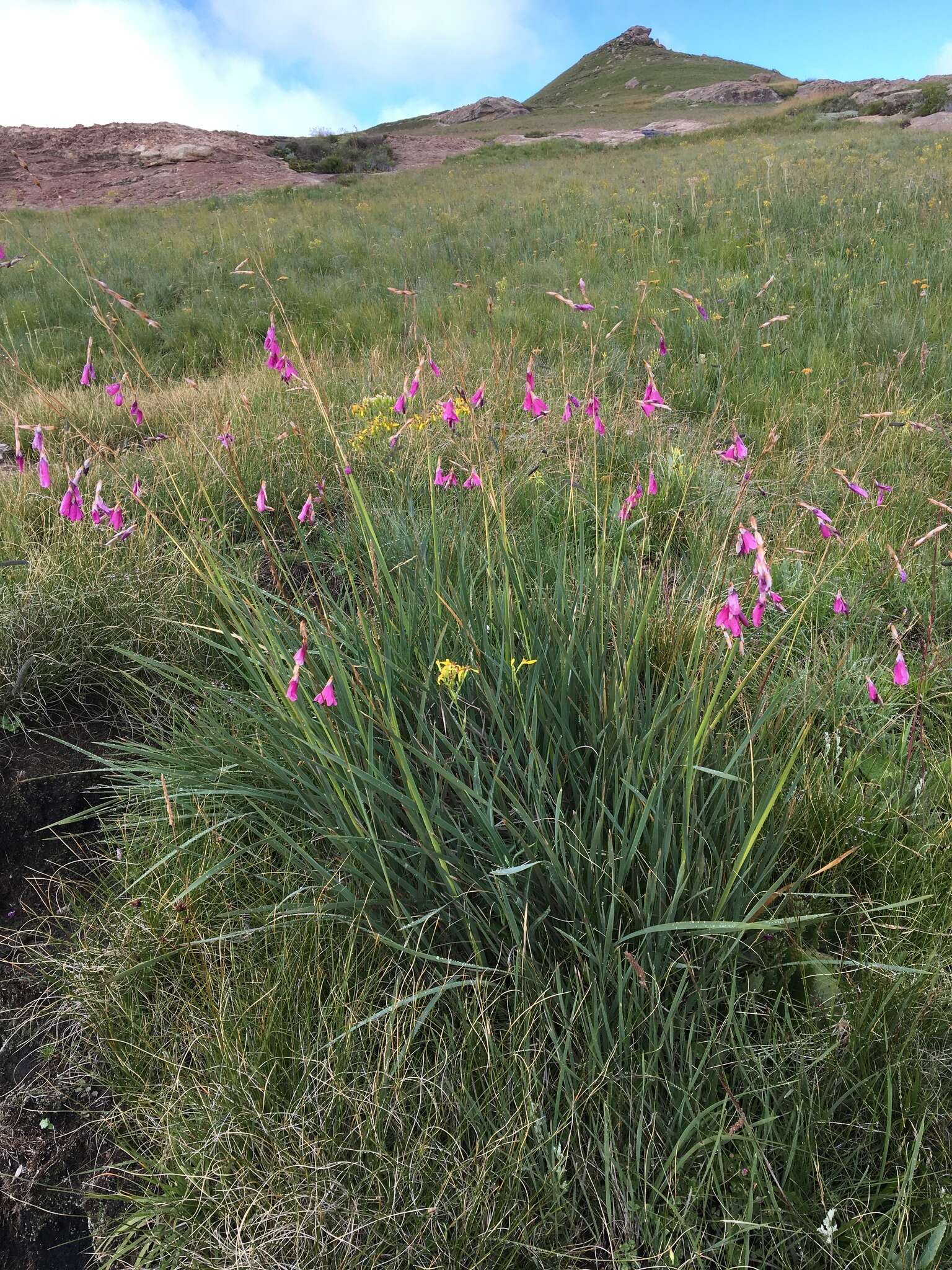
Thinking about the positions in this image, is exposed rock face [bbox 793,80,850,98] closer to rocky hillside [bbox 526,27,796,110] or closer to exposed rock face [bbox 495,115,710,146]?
rocky hillside [bbox 526,27,796,110]

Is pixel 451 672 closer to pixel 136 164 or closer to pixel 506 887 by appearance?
pixel 506 887

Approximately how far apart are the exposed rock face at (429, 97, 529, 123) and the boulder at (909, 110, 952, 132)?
4307 centimetres

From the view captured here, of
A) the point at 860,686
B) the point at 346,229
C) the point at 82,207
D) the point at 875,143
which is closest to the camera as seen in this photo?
the point at 860,686

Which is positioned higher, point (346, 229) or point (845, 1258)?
point (346, 229)

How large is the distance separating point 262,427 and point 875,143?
16.9 meters

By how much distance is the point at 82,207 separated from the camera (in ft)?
55.6

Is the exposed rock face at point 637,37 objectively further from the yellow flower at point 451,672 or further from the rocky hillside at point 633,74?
the yellow flower at point 451,672

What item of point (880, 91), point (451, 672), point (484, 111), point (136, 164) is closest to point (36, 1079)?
point (451, 672)

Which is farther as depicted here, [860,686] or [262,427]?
[262,427]

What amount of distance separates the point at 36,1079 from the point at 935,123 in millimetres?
26771

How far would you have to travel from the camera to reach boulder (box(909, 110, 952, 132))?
17891 mm

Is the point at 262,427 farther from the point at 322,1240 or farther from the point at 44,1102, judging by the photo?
the point at 322,1240

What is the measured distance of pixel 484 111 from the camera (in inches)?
2280

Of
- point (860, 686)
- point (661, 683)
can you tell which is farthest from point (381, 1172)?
point (860, 686)
